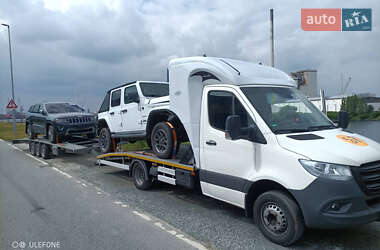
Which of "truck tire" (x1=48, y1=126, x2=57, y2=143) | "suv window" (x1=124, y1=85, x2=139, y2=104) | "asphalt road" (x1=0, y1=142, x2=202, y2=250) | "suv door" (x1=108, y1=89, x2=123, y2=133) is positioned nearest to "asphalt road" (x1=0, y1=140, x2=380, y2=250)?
"asphalt road" (x1=0, y1=142, x2=202, y2=250)

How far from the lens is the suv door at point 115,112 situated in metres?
8.66

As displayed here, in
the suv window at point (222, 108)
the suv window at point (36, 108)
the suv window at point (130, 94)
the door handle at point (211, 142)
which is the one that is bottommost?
the door handle at point (211, 142)

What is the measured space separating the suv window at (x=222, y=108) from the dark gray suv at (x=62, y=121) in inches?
339

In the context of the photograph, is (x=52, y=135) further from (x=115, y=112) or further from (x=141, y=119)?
(x=141, y=119)

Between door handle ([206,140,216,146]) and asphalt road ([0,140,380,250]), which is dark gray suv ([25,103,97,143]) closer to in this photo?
asphalt road ([0,140,380,250])

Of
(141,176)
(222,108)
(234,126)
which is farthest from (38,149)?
(234,126)

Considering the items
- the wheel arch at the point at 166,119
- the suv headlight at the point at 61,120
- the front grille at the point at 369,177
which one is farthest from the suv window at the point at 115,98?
the front grille at the point at 369,177

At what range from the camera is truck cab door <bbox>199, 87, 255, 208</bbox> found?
4488 mm

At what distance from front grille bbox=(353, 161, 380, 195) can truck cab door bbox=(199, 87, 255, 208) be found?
52.6 inches

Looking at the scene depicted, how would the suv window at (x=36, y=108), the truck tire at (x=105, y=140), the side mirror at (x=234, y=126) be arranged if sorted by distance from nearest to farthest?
the side mirror at (x=234, y=126)
the truck tire at (x=105, y=140)
the suv window at (x=36, y=108)

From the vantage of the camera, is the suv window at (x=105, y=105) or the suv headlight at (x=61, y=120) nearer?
the suv window at (x=105, y=105)

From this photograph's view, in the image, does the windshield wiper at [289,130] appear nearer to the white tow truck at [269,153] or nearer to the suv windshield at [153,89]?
the white tow truck at [269,153]

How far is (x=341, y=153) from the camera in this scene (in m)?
3.71

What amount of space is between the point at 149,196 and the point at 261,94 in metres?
3.53
